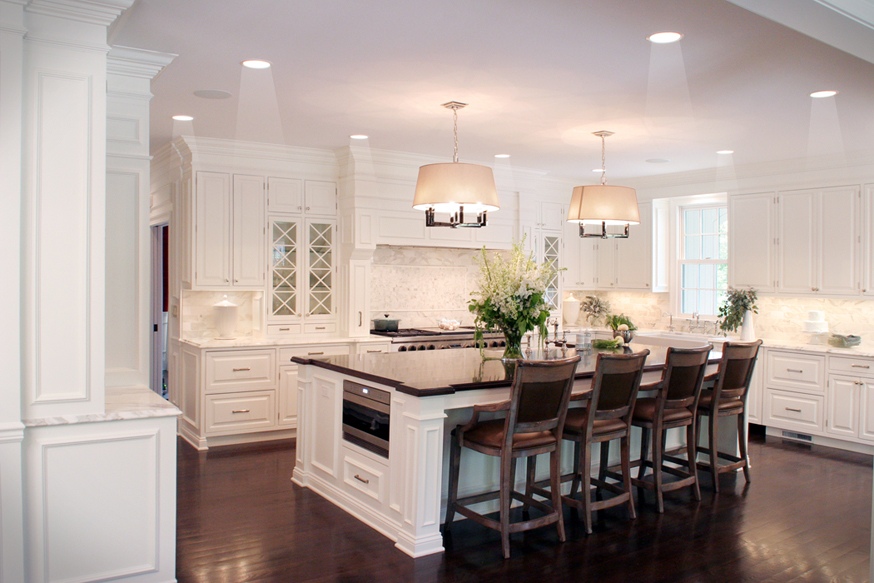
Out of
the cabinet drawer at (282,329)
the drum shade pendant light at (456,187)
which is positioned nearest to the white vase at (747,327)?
the drum shade pendant light at (456,187)

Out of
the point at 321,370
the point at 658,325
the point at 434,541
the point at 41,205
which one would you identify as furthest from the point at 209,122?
the point at 658,325

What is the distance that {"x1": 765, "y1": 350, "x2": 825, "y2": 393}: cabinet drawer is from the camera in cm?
615

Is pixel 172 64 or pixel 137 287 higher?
pixel 172 64

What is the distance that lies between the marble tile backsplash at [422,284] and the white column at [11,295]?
442 centimetres

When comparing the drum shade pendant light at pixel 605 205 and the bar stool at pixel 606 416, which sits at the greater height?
the drum shade pendant light at pixel 605 205

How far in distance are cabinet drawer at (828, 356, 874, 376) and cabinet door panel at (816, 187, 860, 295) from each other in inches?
24.0

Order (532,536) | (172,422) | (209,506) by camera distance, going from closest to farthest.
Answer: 1. (172,422)
2. (532,536)
3. (209,506)

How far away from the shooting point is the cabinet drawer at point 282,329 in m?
6.29

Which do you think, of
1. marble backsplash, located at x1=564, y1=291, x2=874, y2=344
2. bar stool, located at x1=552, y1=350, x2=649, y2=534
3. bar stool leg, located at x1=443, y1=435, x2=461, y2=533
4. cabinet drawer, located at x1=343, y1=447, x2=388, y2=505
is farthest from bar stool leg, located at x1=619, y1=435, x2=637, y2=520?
marble backsplash, located at x1=564, y1=291, x2=874, y2=344

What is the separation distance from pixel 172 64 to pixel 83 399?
6.47 ft

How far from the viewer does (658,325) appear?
318 inches

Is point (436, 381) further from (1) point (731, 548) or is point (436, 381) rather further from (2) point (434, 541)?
(1) point (731, 548)

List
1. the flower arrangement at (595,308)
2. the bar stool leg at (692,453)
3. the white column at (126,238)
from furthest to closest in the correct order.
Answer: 1. the flower arrangement at (595,308)
2. the bar stool leg at (692,453)
3. the white column at (126,238)

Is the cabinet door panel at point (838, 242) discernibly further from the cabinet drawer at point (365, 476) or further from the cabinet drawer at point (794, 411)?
the cabinet drawer at point (365, 476)
